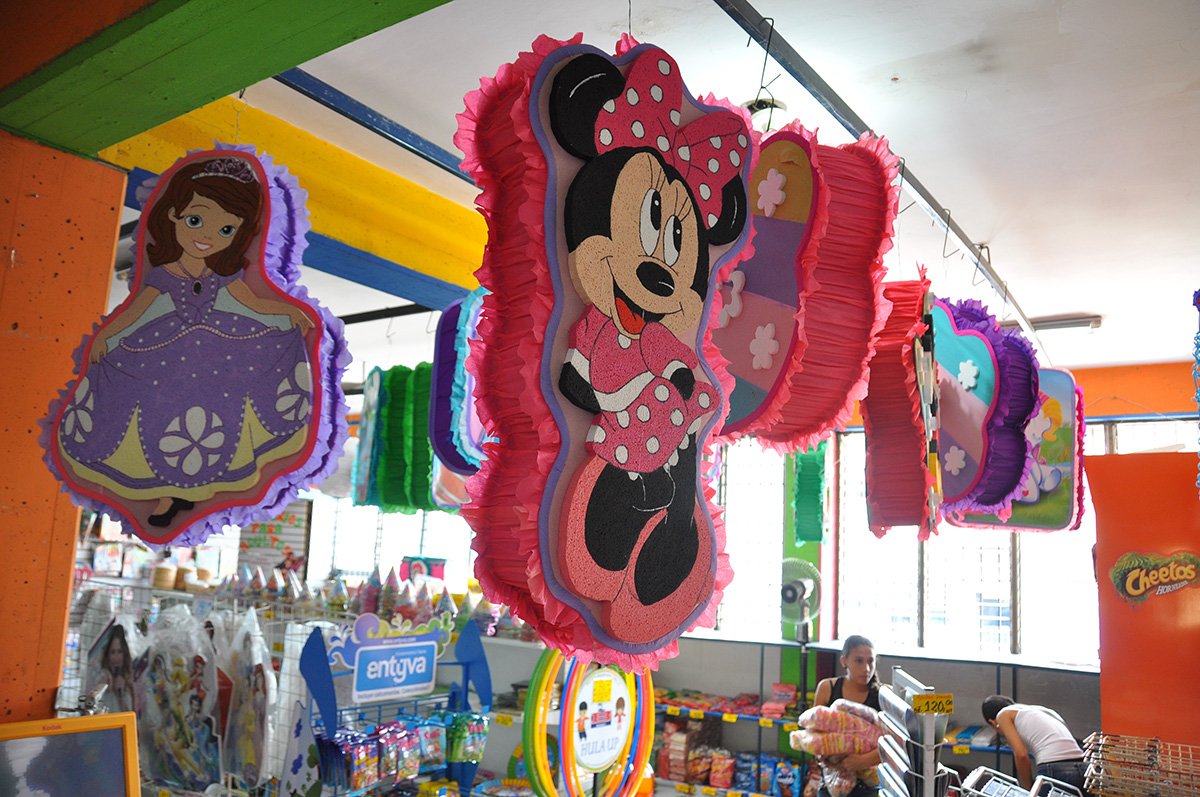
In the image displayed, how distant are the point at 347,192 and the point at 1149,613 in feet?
13.1

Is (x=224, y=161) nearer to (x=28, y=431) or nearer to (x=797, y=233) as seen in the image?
(x=28, y=431)

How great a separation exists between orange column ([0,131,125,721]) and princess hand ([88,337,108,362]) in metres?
0.64

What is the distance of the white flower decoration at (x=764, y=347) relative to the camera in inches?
71.2

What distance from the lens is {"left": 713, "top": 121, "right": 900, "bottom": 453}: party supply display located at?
1.82m

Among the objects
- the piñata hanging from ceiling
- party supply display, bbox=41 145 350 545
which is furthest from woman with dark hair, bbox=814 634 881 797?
the piñata hanging from ceiling

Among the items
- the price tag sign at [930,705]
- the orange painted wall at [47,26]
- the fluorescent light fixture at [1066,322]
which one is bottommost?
the price tag sign at [930,705]

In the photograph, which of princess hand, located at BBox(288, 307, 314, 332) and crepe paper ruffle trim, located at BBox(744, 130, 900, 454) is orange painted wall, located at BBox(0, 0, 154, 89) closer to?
princess hand, located at BBox(288, 307, 314, 332)

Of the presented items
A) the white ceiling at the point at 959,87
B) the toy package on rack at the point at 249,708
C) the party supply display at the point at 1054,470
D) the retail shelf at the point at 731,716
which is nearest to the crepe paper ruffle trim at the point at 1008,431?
the party supply display at the point at 1054,470

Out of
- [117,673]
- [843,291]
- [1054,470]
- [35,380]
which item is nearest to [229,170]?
[35,380]

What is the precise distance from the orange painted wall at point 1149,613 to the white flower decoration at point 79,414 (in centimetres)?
369

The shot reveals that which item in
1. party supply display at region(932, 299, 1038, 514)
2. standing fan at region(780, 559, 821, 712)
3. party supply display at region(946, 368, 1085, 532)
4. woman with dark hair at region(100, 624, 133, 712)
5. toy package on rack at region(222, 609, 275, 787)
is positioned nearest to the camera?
party supply display at region(932, 299, 1038, 514)

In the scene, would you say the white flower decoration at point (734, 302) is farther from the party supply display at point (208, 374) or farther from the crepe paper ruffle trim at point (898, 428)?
the party supply display at point (208, 374)

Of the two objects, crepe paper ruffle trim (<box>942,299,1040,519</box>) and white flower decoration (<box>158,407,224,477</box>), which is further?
crepe paper ruffle trim (<box>942,299,1040,519</box>)

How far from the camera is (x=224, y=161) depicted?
224 cm
